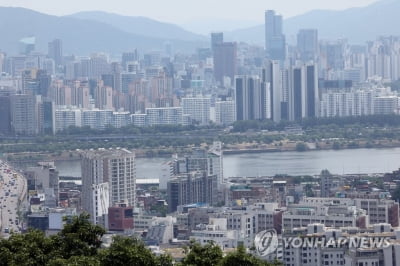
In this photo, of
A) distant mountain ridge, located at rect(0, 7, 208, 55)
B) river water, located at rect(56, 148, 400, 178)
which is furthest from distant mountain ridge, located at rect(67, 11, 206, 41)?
river water, located at rect(56, 148, 400, 178)

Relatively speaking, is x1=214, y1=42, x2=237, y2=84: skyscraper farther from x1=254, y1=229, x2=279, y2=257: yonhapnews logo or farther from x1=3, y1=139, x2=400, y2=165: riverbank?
x1=254, y1=229, x2=279, y2=257: yonhapnews logo

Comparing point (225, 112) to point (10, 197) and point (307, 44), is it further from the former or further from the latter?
point (307, 44)

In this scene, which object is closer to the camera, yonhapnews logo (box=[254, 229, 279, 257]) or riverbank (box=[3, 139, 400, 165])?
yonhapnews logo (box=[254, 229, 279, 257])

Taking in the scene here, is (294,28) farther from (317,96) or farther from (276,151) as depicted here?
(276,151)

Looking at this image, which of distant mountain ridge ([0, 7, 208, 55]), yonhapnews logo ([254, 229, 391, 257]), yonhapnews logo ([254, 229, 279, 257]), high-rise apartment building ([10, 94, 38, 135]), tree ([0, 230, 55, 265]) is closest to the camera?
tree ([0, 230, 55, 265])

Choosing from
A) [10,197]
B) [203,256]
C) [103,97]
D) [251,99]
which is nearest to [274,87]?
[251,99]

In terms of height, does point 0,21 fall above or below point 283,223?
above

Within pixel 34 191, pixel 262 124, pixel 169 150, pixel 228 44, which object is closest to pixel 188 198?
pixel 34 191
